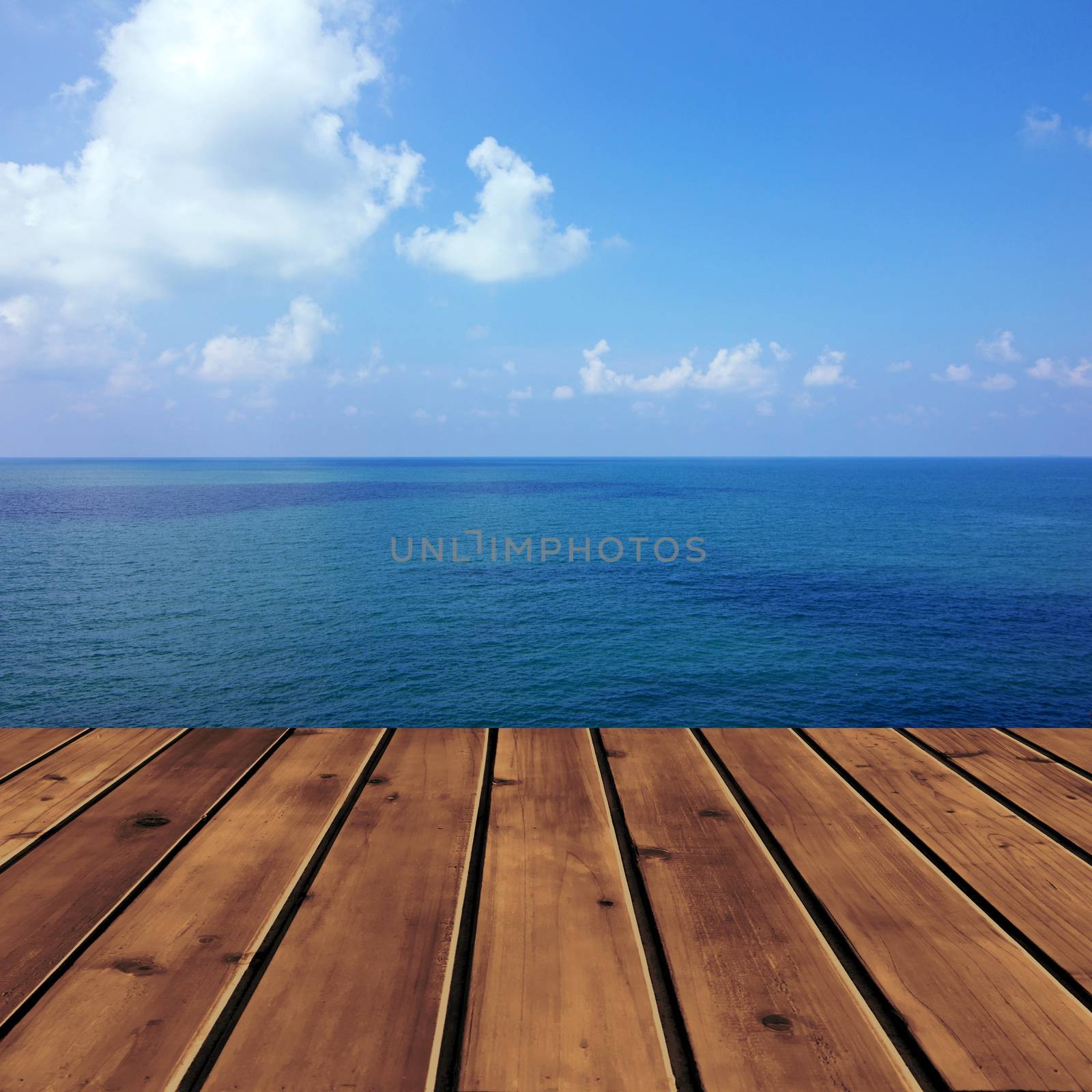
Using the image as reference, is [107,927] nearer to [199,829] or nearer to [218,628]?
[199,829]

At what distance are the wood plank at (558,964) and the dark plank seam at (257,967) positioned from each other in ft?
1.50

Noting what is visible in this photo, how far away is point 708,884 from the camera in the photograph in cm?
178

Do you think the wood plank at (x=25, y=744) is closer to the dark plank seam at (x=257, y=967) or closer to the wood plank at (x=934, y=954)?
the dark plank seam at (x=257, y=967)

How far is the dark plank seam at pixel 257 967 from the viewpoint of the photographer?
3.92 ft

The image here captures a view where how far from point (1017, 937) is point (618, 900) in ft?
3.11

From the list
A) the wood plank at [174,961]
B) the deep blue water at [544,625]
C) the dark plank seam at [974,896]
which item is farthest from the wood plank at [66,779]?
the deep blue water at [544,625]

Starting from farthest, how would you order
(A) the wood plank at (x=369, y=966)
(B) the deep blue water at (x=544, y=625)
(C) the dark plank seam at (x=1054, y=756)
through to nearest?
(B) the deep blue water at (x=544, y=625) → (C) the dark plank seam at (x=1054, y=756) → (A) the wood plank at (x=369, y=966)

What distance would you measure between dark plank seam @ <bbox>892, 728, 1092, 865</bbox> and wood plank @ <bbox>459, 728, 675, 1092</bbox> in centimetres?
137

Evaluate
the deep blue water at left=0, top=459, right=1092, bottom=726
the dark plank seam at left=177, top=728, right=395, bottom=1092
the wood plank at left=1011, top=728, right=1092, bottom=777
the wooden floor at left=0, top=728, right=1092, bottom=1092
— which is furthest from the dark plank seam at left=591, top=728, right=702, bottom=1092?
the deep blue water at left=0, top=459, right=1092, bottom=726

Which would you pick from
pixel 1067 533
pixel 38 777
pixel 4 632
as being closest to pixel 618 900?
pixel 38 777

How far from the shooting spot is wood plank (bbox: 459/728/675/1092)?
1192 millimetres

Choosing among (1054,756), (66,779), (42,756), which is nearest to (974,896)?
(1054,756)

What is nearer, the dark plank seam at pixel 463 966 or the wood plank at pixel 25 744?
the dark plank seam at pixel 463 966

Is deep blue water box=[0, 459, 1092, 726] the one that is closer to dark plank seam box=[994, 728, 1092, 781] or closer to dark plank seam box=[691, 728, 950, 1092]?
dark plank seam box=[994, 728, 1092, 781]
